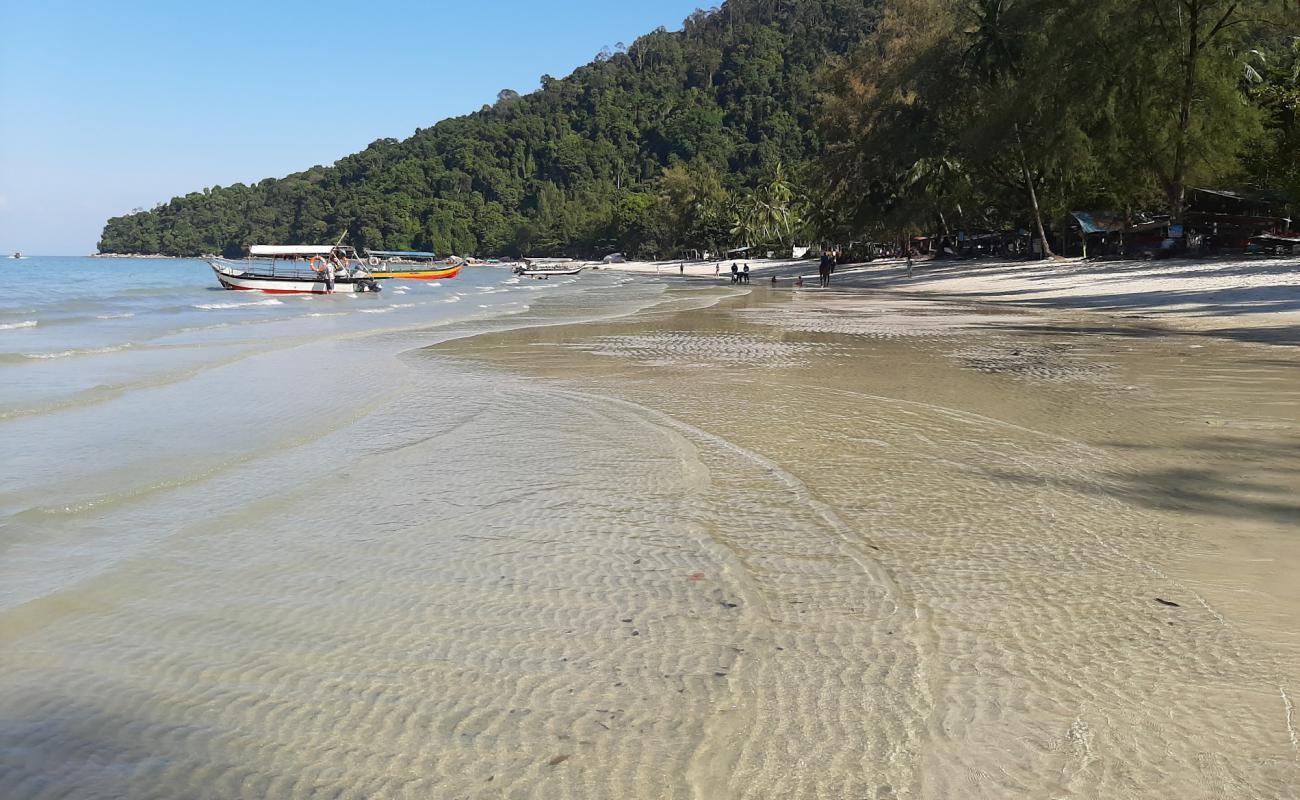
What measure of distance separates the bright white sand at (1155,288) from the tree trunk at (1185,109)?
377cm

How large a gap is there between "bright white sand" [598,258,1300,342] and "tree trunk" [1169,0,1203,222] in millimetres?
3772

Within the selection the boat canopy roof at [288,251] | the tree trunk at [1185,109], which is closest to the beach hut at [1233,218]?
the tree trunk at [1185,109]

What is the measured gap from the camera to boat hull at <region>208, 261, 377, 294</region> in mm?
50656

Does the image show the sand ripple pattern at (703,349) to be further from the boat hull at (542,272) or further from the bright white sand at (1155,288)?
the boat hull at (542,272)

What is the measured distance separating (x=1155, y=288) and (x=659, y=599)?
30.2 metres

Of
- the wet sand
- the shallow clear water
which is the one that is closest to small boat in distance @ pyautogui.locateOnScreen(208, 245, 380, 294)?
the shallow clear water

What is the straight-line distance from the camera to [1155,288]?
96.9 feet

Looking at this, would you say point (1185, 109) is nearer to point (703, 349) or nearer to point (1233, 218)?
point (1233, 218)

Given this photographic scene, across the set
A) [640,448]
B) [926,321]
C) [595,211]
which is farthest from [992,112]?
[595,211]

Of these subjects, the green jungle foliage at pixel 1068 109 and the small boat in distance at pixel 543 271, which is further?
the small boat in distance at pixel 543 271

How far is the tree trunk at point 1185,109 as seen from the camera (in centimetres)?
3472

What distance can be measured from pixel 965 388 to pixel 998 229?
58787 millimetres

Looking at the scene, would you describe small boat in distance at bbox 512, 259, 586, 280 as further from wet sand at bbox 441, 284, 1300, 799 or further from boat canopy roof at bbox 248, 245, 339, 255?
wet sand at bbox 441, 284, 1300, 799

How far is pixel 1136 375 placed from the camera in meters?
12.6
